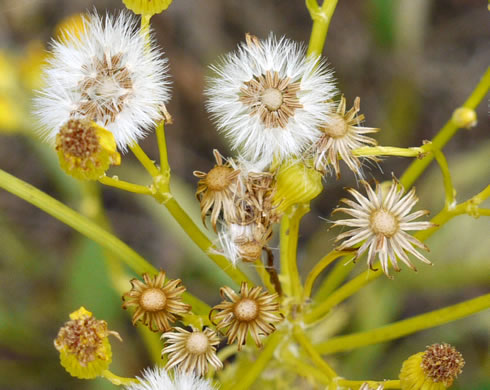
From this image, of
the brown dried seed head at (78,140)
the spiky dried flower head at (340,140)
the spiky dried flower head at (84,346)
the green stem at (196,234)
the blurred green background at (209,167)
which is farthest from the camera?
the blurred green background at (209,167)

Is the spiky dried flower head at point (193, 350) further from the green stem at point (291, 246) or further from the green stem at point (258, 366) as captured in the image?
the green stem at point (291, 246)

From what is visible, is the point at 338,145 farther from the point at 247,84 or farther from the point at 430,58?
the point at 430,58

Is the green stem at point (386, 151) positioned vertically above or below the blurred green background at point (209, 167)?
below

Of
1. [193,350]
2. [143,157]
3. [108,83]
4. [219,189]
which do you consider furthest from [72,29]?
[193,350]

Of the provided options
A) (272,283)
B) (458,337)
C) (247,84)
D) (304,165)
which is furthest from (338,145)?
(458,337)

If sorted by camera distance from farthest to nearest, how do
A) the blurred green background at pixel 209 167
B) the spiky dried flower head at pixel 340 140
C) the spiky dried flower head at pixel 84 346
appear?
the blurred green background at pixel 209 167, the spiky dried flower head at pixel 340 140, the spiky dried flower head at pixel 84 346

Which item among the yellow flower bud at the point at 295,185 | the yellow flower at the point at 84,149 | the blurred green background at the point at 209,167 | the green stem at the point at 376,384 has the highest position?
the blurred green background at the point at 209,167

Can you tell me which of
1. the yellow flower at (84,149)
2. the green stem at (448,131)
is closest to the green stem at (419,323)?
the green stem at (448,131)
